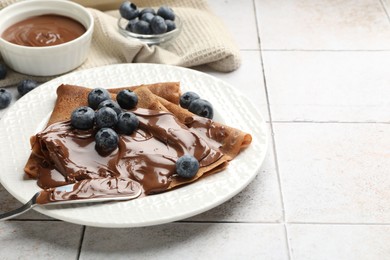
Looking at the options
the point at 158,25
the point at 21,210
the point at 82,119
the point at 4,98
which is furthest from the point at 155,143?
the point at 158,25

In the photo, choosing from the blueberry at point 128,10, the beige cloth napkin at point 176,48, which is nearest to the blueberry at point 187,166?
the beige cloth napkin at point 176,48

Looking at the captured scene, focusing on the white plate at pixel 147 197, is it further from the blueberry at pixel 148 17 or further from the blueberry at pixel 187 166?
the blueberry at pixel 148 17

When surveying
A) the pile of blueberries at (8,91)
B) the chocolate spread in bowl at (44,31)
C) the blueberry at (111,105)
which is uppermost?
the blueberry at (111,105)

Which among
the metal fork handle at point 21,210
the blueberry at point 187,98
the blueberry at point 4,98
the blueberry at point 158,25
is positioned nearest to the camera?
the metal fork handle at point 21,210

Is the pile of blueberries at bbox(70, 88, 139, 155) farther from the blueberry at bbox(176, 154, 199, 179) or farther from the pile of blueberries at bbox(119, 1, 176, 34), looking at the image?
the pile of blueberries at bbox(119, 1, 176, 34)

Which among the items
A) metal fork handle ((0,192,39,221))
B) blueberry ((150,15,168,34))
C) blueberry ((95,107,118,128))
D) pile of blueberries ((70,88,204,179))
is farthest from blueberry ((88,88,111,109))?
blueberry ((150,15,168,34))

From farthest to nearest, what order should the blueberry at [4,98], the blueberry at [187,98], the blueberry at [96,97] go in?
the blueberry at [4,98]
the blueberry at [187,98]
the blueberry at [96,97]

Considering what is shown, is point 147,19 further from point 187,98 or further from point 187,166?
point 187,166
